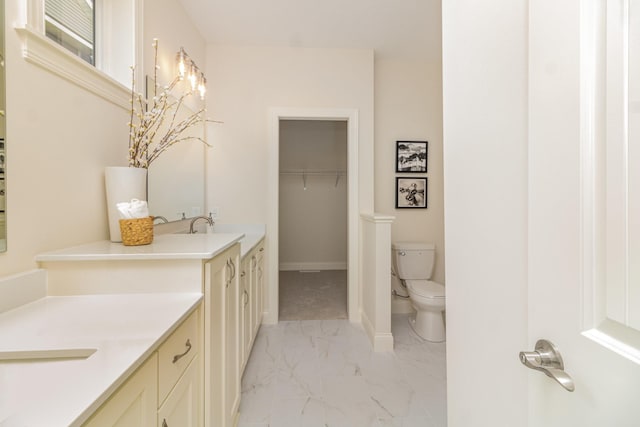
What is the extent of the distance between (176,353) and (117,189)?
0.81m

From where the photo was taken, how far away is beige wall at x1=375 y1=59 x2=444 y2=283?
2.98 m

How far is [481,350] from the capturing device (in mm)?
762

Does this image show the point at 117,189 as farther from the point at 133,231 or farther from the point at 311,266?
the point at 311,266

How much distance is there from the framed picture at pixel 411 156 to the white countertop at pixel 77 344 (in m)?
2.52

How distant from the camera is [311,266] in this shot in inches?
196

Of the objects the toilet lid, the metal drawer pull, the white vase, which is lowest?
the toilet lid

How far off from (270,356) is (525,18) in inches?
91.6

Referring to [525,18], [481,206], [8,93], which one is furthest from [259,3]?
[481,206]

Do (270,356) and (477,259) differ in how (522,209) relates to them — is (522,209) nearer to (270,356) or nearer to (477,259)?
(477,259)

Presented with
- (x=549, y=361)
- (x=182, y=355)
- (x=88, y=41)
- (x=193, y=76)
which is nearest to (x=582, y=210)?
(x=549, y=361)

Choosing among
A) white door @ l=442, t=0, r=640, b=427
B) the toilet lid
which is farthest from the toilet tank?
white door @ l=442, t=0, r=640, b=427

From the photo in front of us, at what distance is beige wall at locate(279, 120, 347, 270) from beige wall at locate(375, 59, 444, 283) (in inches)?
75.4

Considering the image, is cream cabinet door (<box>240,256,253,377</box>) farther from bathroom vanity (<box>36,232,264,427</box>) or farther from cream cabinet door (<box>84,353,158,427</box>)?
cream cabinet door (<box>84,353,158,427</box>)

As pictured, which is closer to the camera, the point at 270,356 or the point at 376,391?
the point at 376,391
